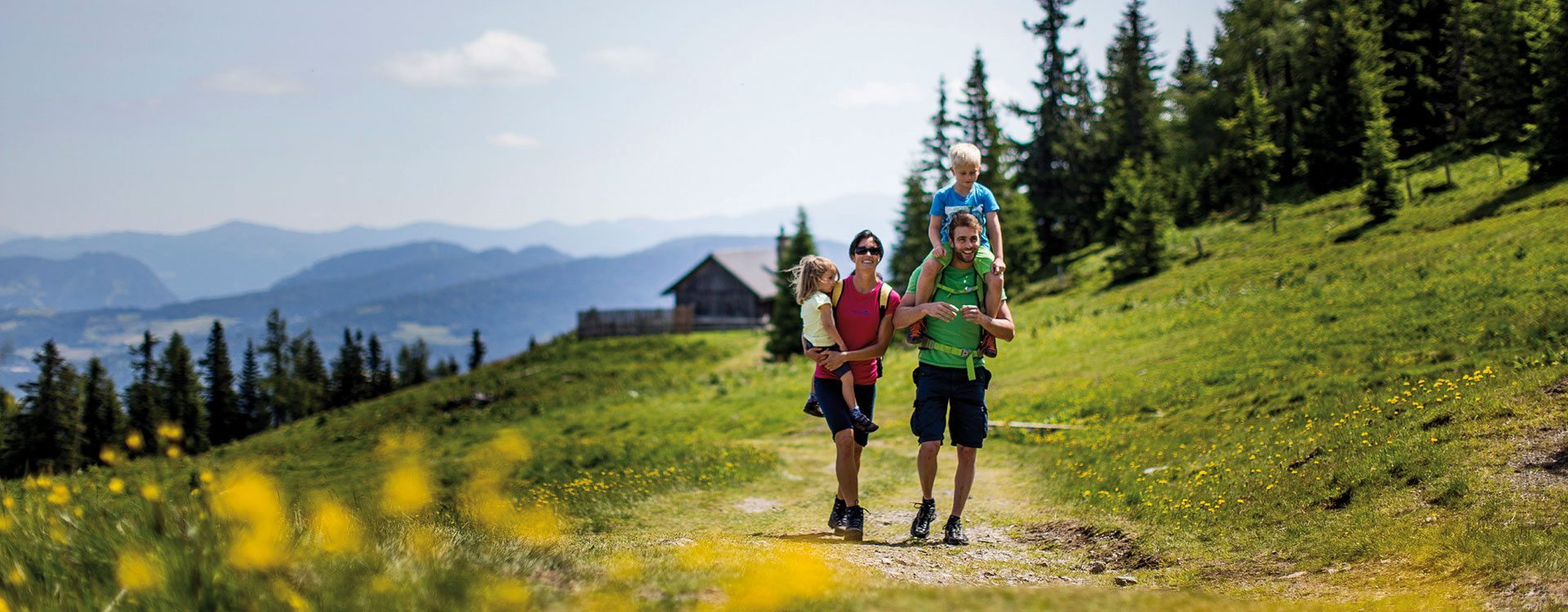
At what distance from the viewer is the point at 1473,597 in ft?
15.3

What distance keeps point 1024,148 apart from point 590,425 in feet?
162

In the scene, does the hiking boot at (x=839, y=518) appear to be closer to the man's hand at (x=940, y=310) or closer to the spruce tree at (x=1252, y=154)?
the man's hand at (x=940, y=310)

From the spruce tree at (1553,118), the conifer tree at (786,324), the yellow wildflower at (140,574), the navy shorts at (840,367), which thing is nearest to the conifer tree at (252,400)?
the conifer tree at (786,324)

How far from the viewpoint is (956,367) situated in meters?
7.20

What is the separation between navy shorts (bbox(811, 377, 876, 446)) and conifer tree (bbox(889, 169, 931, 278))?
44.4 m

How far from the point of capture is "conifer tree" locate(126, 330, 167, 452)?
67.6 m

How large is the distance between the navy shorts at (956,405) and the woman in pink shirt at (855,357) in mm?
477

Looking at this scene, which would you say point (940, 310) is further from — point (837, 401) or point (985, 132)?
point (985, 132)

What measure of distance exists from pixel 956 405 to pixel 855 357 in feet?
3.18

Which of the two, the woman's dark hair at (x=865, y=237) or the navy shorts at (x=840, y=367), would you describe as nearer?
the woman's dark hair at (x=865, y=237)

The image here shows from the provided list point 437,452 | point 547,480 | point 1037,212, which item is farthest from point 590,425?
point 1037,212

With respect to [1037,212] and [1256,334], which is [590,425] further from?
[1037,212]

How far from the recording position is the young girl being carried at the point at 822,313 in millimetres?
7227

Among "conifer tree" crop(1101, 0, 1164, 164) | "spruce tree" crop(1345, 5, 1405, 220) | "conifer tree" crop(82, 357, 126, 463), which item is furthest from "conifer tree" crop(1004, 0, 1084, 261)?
"conifer tree" crop(82, 357, 126, 463)
